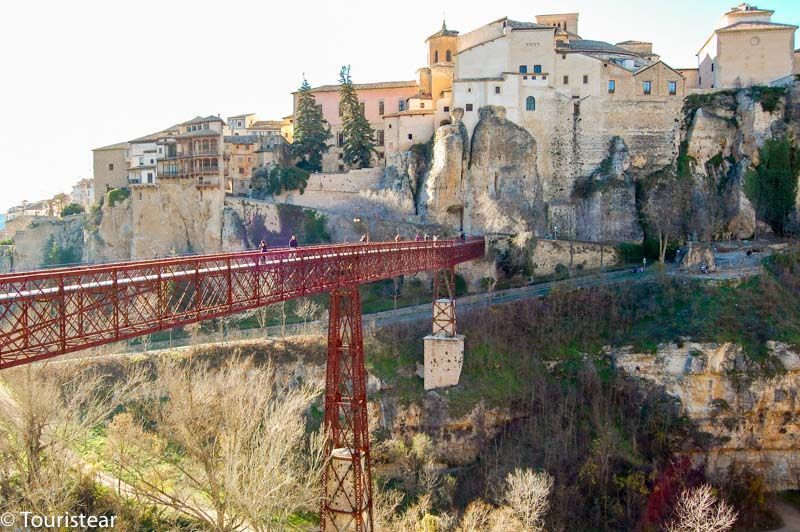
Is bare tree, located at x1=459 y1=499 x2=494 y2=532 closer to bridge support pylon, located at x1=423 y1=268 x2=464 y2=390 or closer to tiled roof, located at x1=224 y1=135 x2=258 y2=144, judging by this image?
bridge support pylon, located at x1=423 y1=268 x2=464 y2=390

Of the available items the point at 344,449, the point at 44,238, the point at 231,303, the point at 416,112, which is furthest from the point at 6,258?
the point at 231,303

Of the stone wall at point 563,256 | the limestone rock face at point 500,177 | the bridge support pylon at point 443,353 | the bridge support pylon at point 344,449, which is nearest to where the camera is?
the bridge support pylon at point 344,449

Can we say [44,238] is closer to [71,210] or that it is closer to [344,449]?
[71,210]

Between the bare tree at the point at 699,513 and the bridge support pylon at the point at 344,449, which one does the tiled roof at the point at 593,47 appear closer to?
the bare tree at the point at 699,513

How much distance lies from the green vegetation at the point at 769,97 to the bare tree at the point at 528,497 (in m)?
36.4

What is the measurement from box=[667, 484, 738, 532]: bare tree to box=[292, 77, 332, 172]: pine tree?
130 feet

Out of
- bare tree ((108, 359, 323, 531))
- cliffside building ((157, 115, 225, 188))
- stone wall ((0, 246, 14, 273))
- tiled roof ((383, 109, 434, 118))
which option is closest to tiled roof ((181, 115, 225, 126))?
cliffside building ((157, 115, 225, 188))

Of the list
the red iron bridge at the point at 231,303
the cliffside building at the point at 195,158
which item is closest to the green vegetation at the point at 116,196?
the cliffside building at the point at 195,158

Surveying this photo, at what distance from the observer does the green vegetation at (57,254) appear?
2517 inches

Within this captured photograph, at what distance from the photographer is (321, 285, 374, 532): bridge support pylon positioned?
21781 millimetres

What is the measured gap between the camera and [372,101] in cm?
6388

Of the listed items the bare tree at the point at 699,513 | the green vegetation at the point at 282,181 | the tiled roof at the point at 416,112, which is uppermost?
Result: the tiled roof at the point at 416,112

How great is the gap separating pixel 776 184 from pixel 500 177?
63.8 ft

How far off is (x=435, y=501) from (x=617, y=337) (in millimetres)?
15036
